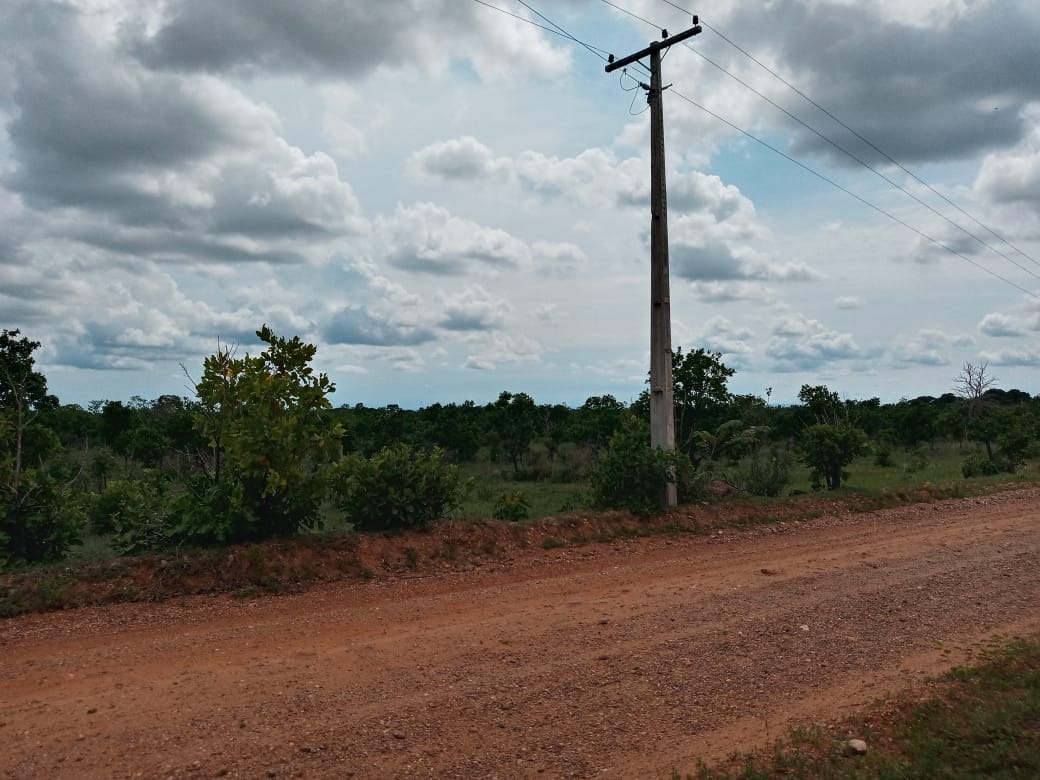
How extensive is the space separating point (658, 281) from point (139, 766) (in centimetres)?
1021

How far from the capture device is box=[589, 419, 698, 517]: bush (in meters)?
12.3

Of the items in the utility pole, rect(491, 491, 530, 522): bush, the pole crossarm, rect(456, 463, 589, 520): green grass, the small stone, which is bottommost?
the small stone

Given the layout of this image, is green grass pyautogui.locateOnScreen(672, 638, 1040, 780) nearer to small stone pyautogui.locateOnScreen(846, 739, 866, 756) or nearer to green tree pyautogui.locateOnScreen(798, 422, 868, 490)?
small stone pyautogui.locateOnScreen(846, 739, 866, 756)

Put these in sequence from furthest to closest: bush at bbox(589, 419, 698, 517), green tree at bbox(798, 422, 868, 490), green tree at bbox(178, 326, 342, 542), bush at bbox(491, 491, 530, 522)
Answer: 1. green tree at bbox(798, 422, 868, 490)
2. bush at bbox(589, 419, 698, 517)
3. bush at bbox(491, 491, 530, 522)
4. green tree at bbox(178, 326, 342, 542)

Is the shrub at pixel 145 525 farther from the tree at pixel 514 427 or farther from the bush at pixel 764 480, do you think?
the tree at pixel 514 427

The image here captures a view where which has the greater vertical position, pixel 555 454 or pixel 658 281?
pixel 658 281

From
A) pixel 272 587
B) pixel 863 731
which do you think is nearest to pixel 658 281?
pixel 272 587

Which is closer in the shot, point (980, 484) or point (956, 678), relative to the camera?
point (956, 678)

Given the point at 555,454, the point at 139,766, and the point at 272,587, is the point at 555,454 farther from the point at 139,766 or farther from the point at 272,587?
the point at 139,766

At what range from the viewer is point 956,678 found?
5656 millimetres

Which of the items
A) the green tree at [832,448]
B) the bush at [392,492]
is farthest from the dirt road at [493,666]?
the green tree at [832,448]

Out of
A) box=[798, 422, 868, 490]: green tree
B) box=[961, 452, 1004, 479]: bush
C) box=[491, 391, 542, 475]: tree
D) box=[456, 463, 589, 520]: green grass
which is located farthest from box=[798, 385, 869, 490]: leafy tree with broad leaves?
box=[491, 391, 542, 475]: tree

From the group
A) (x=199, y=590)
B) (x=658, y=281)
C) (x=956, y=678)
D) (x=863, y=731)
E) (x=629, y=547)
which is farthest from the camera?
(x=658, y=281)

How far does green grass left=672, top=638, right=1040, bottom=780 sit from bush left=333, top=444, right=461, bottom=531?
19.2 feet
